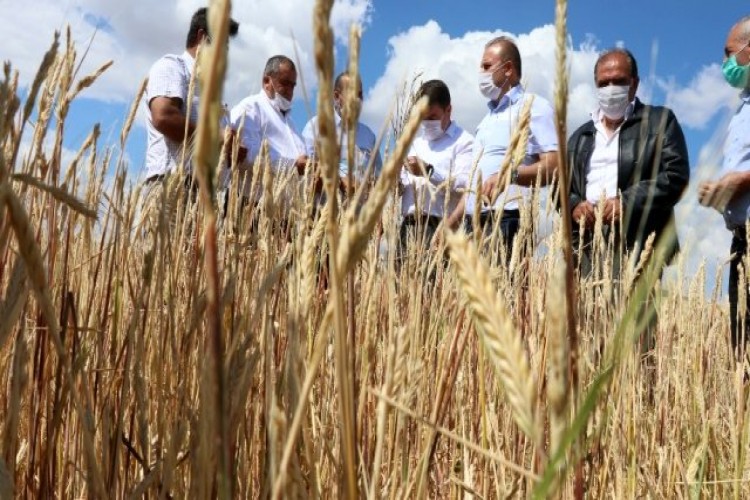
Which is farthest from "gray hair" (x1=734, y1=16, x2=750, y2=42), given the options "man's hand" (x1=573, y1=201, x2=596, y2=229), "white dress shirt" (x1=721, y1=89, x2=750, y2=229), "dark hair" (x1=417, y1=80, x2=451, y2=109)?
"dark hair" (x1=417, y1=80, x2=451, y2=109)

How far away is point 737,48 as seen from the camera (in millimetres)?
2600

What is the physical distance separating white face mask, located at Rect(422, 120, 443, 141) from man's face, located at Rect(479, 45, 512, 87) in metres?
0.29

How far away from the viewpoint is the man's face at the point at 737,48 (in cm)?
244

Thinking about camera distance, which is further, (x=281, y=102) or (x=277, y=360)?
(x=281, y=102)

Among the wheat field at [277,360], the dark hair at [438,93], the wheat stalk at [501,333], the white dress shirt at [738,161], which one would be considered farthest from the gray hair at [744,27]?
the wheat stalk at [501,333]

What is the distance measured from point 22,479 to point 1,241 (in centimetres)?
48

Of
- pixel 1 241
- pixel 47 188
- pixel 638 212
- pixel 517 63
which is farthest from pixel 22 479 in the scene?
pixel 517 63

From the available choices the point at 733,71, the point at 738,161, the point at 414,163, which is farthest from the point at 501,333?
the point at 733,71

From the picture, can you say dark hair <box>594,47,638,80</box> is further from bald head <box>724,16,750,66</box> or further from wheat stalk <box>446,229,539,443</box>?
wheat stalk <box>446,229,539,443</box>

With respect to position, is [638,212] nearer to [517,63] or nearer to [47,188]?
[517,63]

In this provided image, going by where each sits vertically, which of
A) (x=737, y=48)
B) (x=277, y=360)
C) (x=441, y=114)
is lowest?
(x=277, y=360)

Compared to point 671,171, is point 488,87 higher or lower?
higher

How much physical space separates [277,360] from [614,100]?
2.13 metres

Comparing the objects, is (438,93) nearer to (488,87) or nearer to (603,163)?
(488,87)
